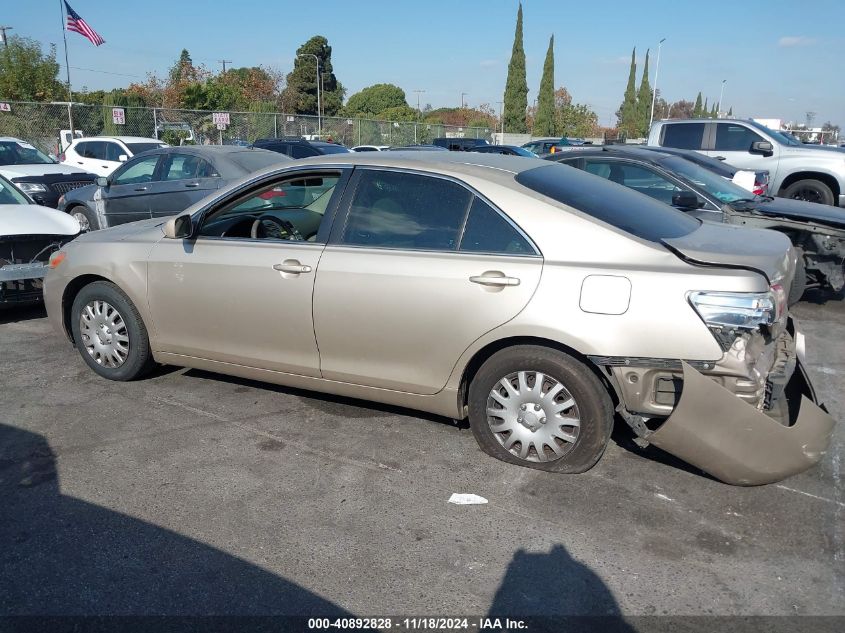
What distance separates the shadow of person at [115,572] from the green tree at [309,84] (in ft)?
222

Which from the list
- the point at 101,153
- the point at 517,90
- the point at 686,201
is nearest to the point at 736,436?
the point at 686,201

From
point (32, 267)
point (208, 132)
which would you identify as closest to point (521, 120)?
point (208, 132)

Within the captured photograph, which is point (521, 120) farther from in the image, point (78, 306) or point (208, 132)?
Result: point (78, 306)

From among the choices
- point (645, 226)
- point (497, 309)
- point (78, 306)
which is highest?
point (645, 226)

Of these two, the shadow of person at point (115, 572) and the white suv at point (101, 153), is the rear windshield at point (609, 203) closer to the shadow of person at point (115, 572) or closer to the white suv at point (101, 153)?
the shadow of person at point (115, 572)

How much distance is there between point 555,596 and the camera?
9.52 ft

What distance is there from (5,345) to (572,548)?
547cm

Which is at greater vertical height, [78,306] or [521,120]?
[521,120]

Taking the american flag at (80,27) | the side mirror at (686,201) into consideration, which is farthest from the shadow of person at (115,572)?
the american flag at (80,27)

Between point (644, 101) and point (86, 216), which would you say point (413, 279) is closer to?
point (86, 216)

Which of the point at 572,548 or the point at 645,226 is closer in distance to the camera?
the point at 572,548

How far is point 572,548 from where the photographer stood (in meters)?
3.23

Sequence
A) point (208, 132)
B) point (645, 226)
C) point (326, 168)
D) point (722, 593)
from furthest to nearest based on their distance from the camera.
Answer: point (208, 132), point (326, 168), point (645, 226), point (722, 593)

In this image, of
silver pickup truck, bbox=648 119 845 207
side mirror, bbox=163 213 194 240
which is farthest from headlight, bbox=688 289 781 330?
silver pickup truck, bbox=648 119 845 207
